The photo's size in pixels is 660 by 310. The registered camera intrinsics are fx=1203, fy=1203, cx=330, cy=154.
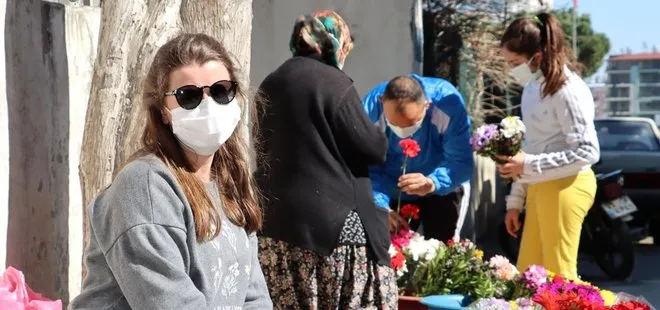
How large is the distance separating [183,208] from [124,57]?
194 centimetres

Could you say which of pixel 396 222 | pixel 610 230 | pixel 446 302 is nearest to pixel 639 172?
pixel 610 230

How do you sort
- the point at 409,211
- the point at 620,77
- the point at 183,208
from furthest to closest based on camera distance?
the point at 620,77
the point at 409,211
the point at 183,208

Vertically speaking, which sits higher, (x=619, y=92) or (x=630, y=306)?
(x=630, y=306)

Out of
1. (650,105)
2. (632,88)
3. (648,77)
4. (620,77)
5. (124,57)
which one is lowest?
(650,105)

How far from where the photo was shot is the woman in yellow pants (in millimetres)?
5457

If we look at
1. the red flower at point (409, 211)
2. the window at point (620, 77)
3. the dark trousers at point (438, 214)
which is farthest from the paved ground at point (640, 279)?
the window at point (620, 77)

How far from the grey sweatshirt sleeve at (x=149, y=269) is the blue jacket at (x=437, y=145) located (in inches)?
137

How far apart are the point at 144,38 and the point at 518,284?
6.98ft

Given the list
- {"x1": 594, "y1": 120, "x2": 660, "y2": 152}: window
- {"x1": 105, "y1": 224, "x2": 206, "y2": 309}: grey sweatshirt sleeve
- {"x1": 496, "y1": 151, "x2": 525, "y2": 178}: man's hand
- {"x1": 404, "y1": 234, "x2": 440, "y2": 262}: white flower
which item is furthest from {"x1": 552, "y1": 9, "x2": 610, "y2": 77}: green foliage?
{"x1": 105, "y1": 224, "x2": 206, "y2": 309}: grey sweatshirt sleeve

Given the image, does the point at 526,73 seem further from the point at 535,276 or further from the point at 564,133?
the point at 535,276

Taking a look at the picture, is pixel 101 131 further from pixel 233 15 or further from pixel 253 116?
pixel 253 116

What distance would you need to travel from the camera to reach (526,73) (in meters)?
5.68

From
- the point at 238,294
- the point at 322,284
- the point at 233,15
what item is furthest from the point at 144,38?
the point at 238,294

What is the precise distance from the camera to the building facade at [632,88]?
35.2m
